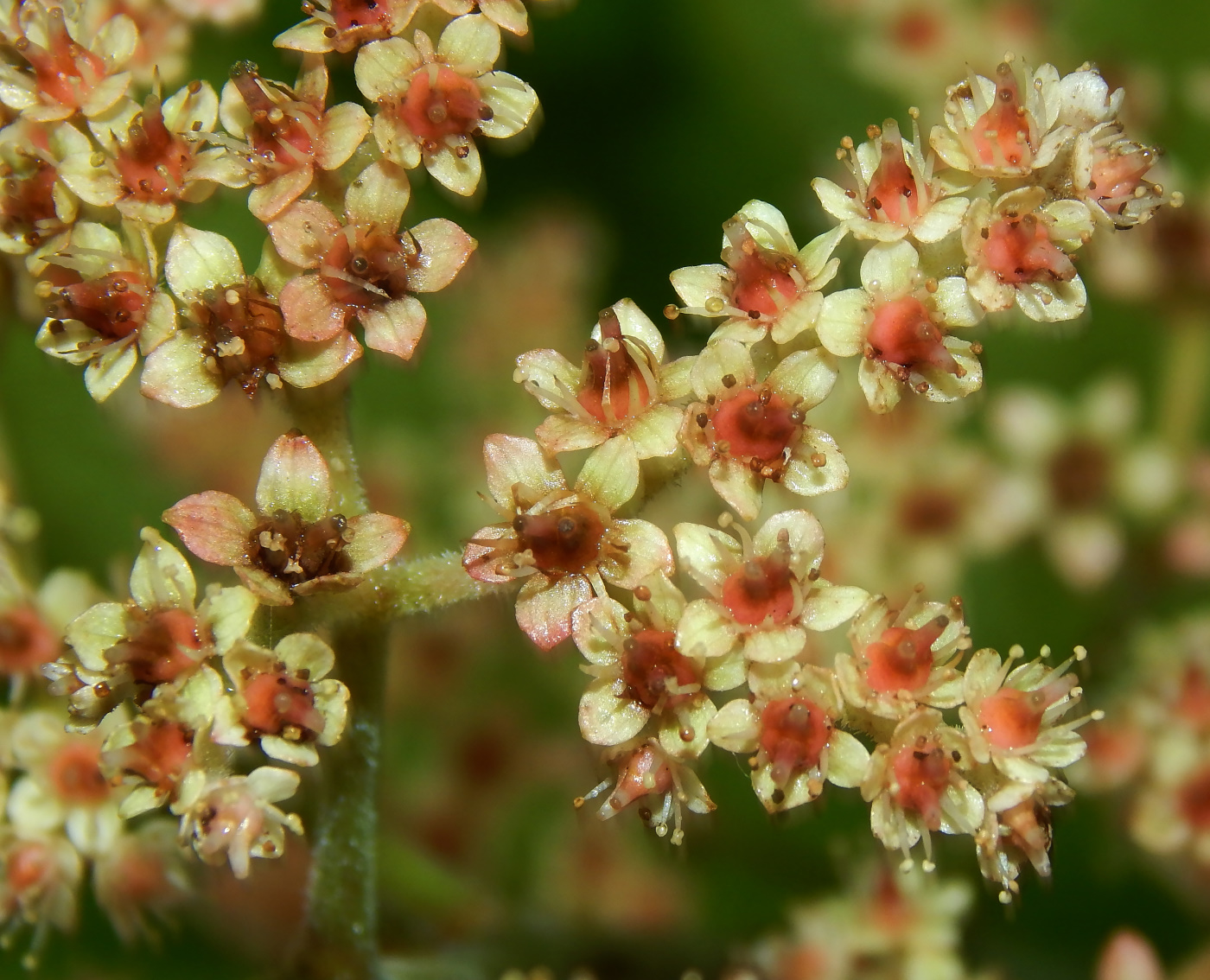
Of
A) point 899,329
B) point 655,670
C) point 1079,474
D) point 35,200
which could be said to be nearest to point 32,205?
point 35,200

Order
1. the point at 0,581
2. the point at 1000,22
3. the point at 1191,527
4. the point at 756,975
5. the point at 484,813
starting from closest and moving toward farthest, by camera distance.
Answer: the point at 0,581, the point at 756,975, the point at 1191,527, the point at 484,813, the point at 1000,22

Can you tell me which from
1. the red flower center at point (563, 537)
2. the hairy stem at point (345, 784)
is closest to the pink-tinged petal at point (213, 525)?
the hairy stem at point (345, 784)

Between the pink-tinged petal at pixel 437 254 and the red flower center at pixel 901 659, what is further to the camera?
the pink-tinged petal at pixel 437 254

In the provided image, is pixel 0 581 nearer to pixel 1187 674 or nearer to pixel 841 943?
pixel 841 943

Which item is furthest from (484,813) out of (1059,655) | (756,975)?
(1059,655)

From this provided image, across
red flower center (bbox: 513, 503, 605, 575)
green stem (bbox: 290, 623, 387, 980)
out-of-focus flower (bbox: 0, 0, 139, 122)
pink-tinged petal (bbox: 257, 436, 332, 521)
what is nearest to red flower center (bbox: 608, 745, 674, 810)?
red flower center (bbox: 513, 503, 605, 575)

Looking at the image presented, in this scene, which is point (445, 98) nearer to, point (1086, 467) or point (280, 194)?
point (280, 194)

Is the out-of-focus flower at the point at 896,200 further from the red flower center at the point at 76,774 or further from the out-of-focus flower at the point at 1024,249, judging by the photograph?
the red flower center at the point at 76,774
